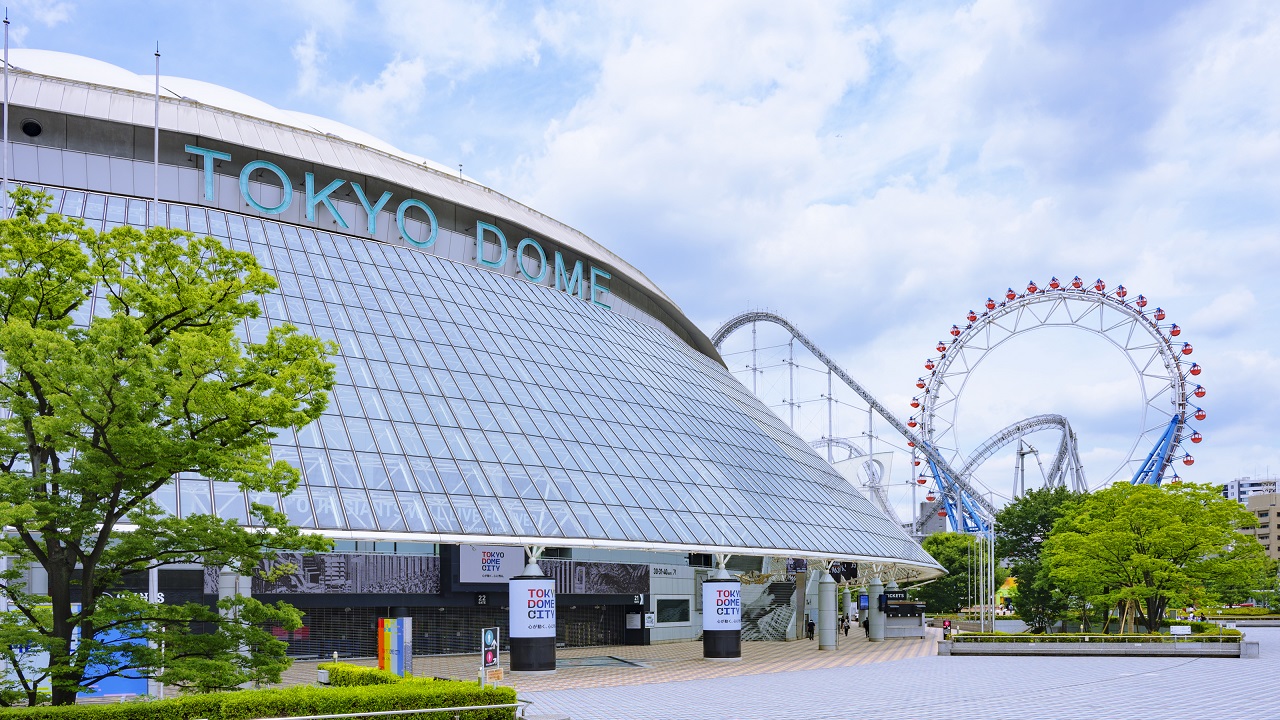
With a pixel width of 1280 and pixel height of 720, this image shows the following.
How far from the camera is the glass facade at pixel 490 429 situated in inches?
1056

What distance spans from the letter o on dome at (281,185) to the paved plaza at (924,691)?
62.8 ft

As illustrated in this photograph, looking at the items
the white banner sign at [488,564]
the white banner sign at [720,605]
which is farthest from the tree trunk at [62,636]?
the white banner sign at [720,605]

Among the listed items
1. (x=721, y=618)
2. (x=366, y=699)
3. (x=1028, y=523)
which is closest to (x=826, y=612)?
(x=721, y=618)

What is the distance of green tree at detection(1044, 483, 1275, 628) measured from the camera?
4631 cm

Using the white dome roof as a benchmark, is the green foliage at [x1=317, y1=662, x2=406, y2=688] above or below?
below

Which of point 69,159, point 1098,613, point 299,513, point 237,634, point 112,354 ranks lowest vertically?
point 1098,613

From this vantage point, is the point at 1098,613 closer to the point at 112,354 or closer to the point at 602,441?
the point at 602,441

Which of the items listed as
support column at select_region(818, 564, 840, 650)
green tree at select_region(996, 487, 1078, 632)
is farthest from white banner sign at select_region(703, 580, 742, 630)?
green tree at select_region(996, 487, 1078, 632)

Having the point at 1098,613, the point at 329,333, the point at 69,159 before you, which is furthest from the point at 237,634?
the point at 1098,613

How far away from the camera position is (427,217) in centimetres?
4319

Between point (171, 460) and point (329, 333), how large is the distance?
53.8 feet

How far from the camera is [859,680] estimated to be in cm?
2981

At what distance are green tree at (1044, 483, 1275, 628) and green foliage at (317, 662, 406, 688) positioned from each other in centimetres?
3643

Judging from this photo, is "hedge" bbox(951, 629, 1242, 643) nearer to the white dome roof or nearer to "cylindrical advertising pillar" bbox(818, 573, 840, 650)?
"cylindrical advertising pillar" bbox(818, 573, 840, 650)
